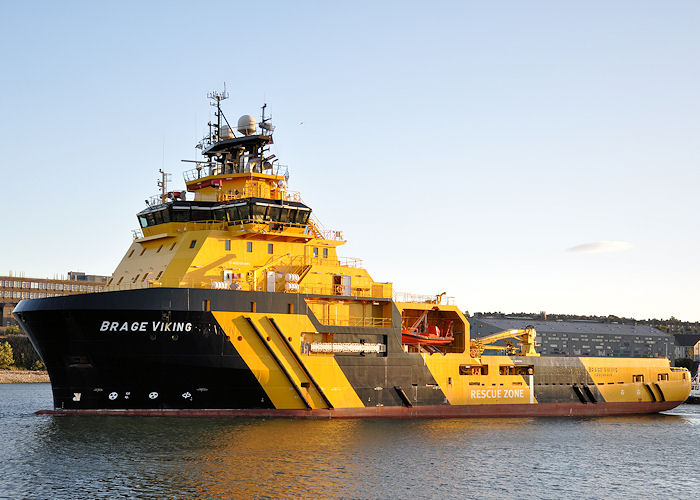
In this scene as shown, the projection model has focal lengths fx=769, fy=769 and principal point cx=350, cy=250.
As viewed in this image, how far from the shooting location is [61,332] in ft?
111

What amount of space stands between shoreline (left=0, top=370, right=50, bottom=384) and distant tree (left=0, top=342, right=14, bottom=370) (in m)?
1.89

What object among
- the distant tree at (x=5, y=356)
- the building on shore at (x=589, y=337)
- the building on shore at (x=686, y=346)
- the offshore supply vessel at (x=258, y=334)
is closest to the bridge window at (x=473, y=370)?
the offshore supply vessel at (x=258, y=334)

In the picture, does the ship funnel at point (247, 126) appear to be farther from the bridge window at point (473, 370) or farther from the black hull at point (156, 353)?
the bridge window at point (473, 370)

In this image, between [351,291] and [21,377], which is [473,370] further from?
[21,377]

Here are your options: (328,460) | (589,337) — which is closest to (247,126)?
(328,460)

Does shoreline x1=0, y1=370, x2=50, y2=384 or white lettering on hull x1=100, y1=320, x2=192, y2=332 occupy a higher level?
white lettering on hull x1=100, y1=320, x2=192, y2=332

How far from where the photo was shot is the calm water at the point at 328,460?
2356cm

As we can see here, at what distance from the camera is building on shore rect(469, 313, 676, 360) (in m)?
122

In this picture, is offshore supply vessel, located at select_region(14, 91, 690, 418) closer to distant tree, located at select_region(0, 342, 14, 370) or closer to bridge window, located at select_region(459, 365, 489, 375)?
bridge window, located at select_region(459, 365, 489, 375)

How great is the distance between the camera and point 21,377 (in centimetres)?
8919

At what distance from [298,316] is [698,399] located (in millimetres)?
51417

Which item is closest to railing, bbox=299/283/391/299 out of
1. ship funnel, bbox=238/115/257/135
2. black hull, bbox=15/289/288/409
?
black hull, bbox=15/289/288/409

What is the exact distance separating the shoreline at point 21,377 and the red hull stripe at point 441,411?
56140 millimetres

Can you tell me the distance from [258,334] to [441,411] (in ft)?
37.0
